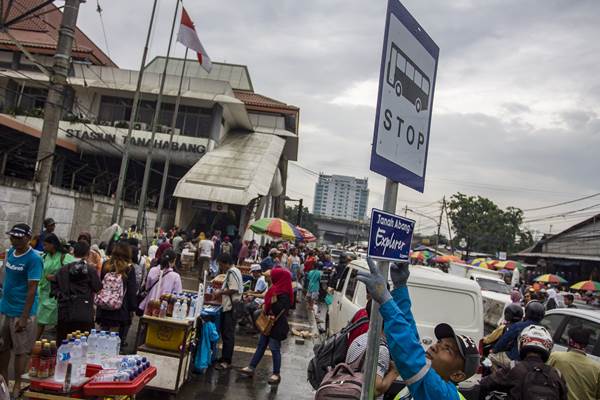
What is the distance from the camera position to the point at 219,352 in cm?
847

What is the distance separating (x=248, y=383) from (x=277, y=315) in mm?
1129

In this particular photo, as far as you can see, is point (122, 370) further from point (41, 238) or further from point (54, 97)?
point (54, 97)

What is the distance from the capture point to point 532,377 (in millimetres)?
3553

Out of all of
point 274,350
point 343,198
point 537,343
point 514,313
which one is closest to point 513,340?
point 514,313

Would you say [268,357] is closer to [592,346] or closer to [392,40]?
[592,346]

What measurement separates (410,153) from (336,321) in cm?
679

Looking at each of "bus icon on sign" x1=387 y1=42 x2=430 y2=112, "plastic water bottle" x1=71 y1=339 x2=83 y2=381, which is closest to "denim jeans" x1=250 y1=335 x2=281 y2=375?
"plastic water bottle" x1=71 y1=339 x2=83 y2=381

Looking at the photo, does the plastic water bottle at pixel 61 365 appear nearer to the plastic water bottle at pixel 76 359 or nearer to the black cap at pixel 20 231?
the plastic water bottle at pixel 76 359

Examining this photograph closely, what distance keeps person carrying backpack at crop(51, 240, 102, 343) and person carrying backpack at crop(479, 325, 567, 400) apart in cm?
441

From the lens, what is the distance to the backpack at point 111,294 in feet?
19.6

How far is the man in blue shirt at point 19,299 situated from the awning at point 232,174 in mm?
20356

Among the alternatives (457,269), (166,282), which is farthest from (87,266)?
(457,269)

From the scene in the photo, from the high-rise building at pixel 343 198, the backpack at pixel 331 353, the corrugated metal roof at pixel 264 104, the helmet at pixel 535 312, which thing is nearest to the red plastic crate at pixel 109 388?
the backpack at pixel 331 353

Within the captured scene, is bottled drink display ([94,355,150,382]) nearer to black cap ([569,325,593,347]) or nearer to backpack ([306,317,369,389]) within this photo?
backpack ([306,317,369,389])
